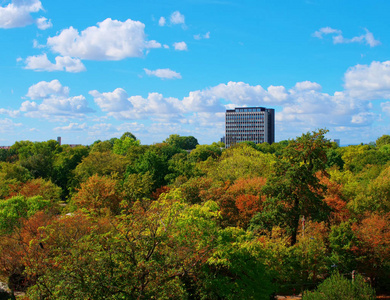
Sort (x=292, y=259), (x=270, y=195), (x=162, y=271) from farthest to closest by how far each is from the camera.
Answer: (x=270, y=195), (x=292, y=259), (x=162, y=271)

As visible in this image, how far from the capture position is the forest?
41.0 ft

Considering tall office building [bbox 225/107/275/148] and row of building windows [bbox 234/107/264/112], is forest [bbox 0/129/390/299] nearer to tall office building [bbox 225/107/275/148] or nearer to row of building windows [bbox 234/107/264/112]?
tall office building [bbox 225/107/275/148]

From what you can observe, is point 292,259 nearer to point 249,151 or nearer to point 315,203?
point 315,203

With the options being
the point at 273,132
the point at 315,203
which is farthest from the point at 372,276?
the point at 273,132

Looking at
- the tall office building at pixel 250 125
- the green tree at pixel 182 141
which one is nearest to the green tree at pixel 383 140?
the tall office building at pixel 250 125

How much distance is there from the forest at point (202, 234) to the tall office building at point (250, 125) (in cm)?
11806

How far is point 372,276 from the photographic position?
26.5 metres

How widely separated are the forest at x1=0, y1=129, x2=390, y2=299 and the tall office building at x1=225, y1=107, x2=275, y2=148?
4648 inches

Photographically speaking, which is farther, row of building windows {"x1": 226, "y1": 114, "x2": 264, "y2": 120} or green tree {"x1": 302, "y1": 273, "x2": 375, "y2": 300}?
row of building windows {"x1": 226, "y1": 114, "x2": 264, "y2": 120}

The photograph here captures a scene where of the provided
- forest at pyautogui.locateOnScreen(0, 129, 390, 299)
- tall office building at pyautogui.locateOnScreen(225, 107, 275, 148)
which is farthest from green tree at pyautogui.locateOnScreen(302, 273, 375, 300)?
tall office building at pyautogui.locateOnScreen(225, 107, 275, 148)

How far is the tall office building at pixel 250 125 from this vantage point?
535 feet

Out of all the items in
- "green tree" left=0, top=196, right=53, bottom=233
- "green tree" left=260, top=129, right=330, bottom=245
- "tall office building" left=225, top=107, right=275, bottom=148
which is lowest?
"green tree" left=0, top=196, right=53, bottom=233

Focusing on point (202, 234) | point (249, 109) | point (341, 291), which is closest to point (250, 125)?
point (249, 109)

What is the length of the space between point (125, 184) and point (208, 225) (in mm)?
21284
